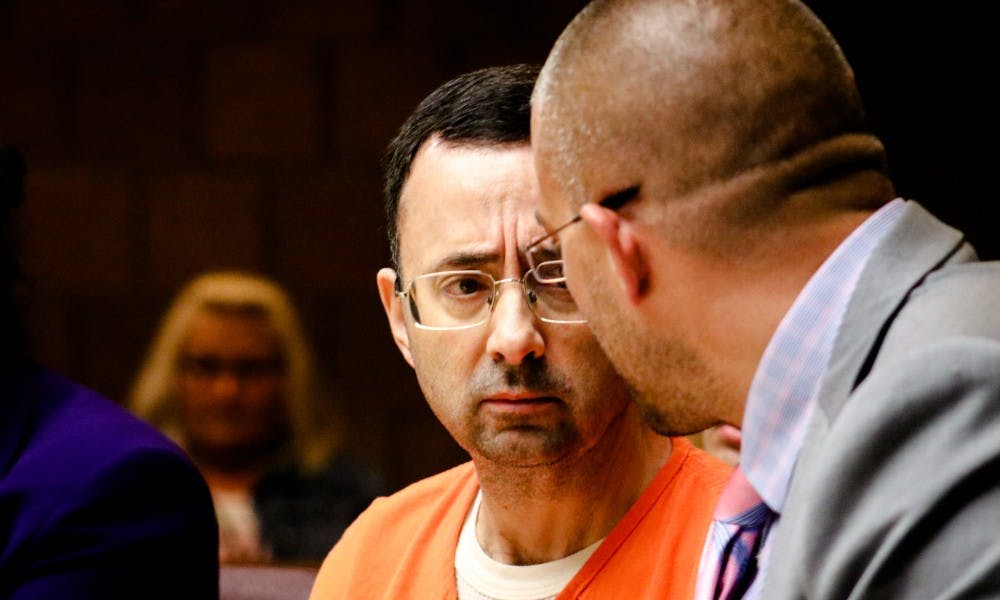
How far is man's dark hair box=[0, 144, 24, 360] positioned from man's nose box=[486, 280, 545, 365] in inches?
29.5

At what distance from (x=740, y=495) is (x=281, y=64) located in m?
2.81

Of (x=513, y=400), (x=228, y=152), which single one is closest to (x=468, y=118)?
(x=513, y=400)

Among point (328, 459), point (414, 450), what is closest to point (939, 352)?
point (328, 459)

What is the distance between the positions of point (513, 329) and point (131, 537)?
1.91 ft

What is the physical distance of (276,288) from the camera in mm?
3467

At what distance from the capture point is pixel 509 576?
163 cm

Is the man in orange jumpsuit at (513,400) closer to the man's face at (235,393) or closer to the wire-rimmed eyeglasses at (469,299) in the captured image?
the wire-rimmed eyeglasses at (469,299)

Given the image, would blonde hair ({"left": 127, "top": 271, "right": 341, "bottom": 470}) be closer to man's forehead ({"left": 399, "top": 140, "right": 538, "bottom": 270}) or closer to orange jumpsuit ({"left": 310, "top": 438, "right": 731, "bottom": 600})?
orange jumpsuit ({"left": 310, "top": 438, "right": 731, "bottom": 600})

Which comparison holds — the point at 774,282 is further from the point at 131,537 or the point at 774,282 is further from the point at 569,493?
the point at 131,537

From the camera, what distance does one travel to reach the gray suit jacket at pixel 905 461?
89 cm

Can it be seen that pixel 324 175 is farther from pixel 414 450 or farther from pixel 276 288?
pixel 414 450

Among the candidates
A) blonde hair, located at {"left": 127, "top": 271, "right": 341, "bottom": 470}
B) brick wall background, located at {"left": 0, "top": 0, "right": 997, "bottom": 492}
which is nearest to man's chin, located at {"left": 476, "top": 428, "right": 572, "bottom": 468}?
blonde hair, located at {"left": 127, "top": 271, "right": 341, "bottom": 470}

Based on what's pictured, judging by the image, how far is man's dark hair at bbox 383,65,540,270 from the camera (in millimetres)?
1623

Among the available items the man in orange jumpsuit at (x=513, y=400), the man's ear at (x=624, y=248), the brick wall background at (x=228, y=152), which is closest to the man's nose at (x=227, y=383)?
the brick wall background at (x=228, y=152)
